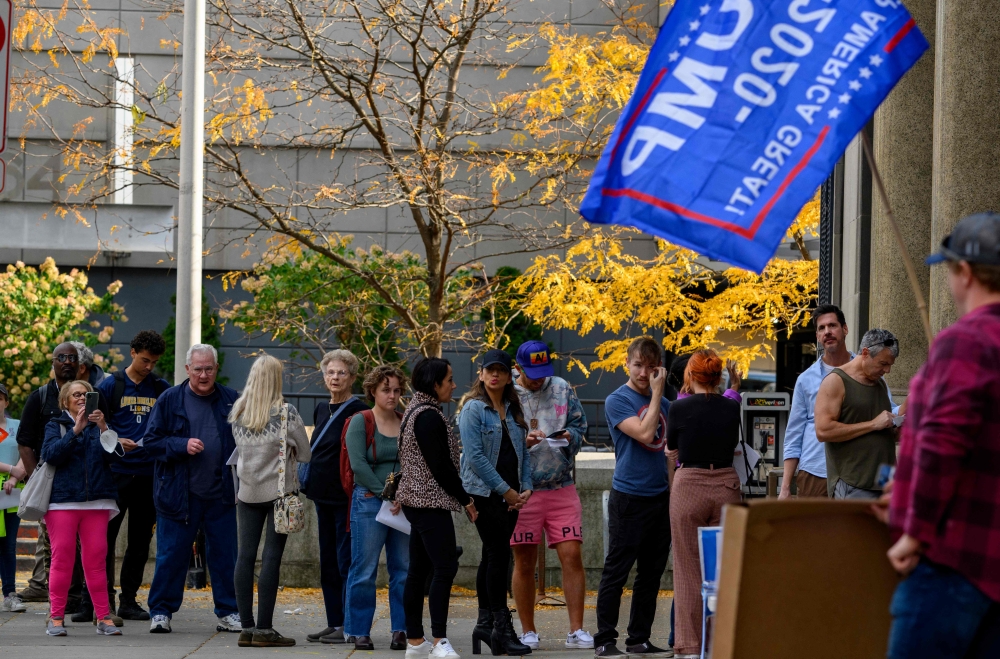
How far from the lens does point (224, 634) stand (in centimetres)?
906

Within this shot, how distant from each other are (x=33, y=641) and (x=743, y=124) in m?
6.25

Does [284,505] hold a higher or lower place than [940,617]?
lower

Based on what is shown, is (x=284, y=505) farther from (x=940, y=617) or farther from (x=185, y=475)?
(x=940, y=617)

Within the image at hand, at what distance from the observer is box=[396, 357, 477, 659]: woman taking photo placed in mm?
7719

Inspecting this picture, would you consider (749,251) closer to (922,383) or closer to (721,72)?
(721,72)

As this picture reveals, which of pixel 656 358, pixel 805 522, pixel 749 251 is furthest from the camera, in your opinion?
pixel 656 358

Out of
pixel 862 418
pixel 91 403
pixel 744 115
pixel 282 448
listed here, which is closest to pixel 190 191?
pixel 91 403

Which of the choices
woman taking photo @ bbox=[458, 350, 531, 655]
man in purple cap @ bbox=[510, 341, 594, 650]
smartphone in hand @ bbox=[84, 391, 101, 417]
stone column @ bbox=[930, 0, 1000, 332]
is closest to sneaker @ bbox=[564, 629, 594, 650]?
man in purple cap @ bbox=[510, 341, 594, 650]

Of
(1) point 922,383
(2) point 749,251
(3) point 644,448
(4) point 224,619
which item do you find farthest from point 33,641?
(1) point 922,383

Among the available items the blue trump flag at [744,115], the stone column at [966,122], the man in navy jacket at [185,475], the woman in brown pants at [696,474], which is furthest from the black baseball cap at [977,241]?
the man in navy jacket at [185,475]

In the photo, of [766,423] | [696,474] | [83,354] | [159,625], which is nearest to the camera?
[696,474]

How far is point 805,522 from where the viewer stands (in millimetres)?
4105

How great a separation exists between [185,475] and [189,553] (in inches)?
24.1

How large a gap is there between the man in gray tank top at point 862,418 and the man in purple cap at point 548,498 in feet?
6.82
